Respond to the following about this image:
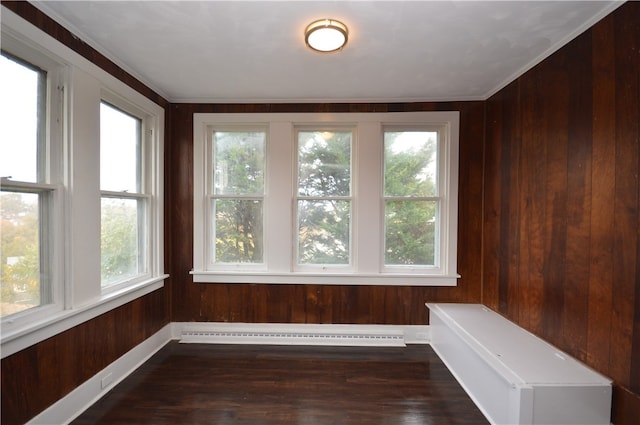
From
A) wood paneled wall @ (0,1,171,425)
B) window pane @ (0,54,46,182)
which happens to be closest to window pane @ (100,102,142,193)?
wood paneled wall @ (0,1,171,425)

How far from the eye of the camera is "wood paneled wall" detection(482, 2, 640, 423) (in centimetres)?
139

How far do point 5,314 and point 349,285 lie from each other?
2.39m

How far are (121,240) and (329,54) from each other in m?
2.25

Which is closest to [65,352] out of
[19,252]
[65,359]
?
[65,359]

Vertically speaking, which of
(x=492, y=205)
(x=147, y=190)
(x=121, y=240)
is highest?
(x=147, y=190)

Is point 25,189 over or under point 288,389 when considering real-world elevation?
over

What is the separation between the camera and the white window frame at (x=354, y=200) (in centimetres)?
267

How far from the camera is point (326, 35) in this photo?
1.63 m

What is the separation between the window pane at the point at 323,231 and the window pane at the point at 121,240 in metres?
1.50

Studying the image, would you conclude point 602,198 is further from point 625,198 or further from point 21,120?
point 21,120

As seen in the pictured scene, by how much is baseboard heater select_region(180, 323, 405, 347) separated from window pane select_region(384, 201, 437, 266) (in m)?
0.73

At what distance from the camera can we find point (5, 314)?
4.70 feet

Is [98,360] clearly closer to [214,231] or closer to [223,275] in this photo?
[223,275]

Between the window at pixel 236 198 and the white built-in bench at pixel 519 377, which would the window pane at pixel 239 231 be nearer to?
the window at pixel 236 198
